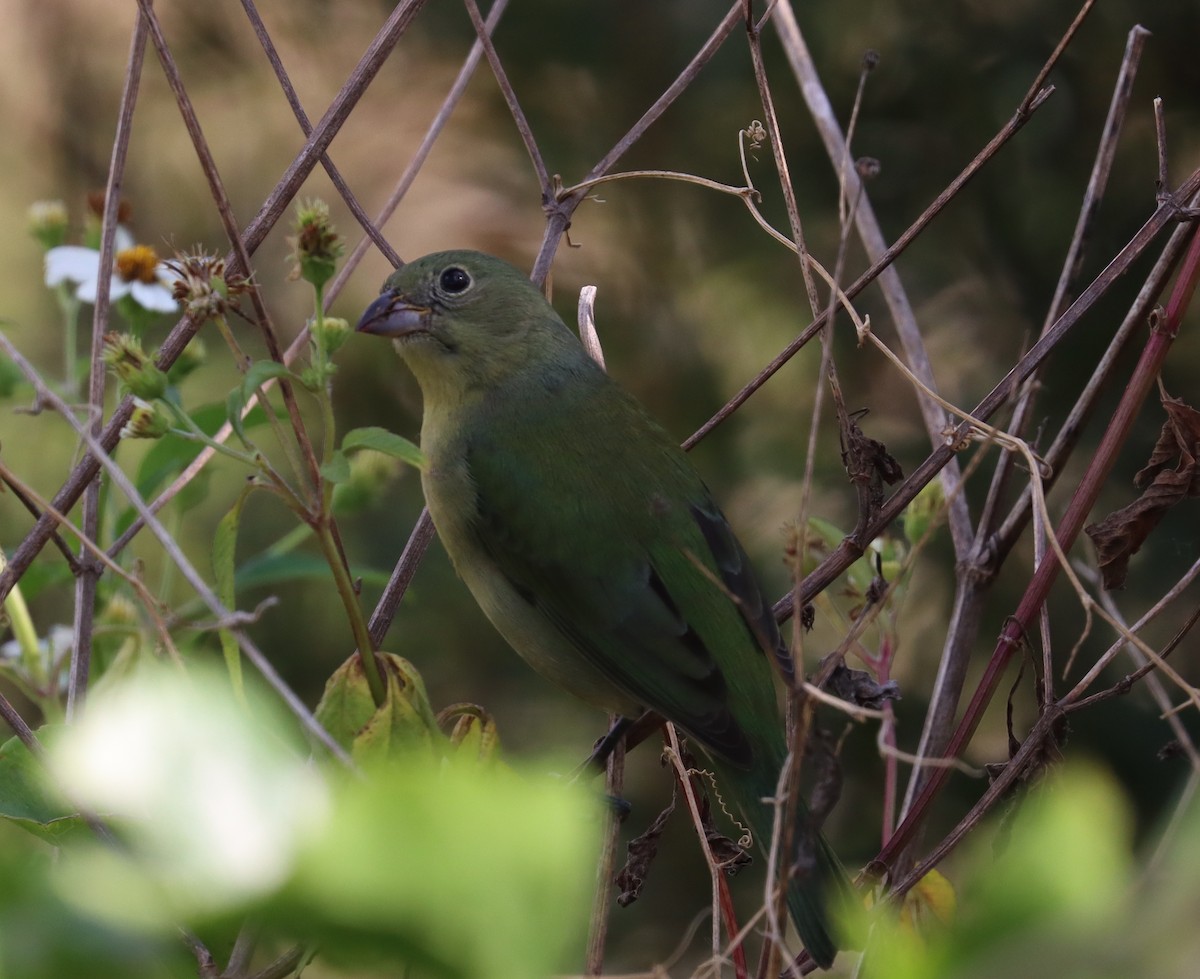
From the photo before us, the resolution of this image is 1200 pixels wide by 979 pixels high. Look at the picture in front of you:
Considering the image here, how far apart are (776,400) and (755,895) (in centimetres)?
148

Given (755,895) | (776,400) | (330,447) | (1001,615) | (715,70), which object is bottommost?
(755,895)

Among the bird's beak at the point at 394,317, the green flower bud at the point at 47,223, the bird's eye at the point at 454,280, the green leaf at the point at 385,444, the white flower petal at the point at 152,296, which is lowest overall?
the bird's beak at the point at 394,317

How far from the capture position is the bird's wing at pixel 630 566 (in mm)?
2535

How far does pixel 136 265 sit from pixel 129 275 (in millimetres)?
23

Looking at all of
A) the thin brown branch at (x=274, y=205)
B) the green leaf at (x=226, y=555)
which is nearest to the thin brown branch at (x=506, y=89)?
the thin brown branch at (x=274, y=205)

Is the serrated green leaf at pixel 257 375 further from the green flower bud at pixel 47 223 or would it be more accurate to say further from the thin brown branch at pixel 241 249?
the green flower bud at pixel 47 223

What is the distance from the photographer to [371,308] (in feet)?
9.46

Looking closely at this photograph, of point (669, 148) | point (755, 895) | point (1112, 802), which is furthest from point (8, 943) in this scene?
point (669, 148)

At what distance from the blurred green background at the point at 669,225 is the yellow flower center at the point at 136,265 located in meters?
1.43

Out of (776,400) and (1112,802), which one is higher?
(1112,802)

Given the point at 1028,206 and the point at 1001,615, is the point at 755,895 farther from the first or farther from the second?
the point at 1028,206

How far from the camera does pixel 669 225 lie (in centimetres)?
454

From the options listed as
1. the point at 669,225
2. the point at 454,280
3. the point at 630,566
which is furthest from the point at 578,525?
the point at 669,225

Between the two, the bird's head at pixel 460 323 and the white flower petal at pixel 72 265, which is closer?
the white flower petal at pixel 72 265
